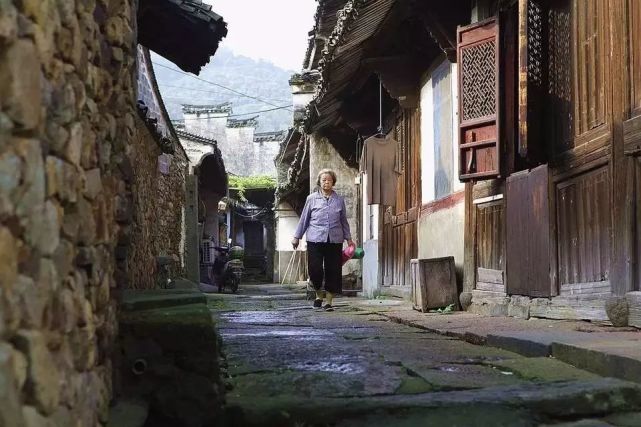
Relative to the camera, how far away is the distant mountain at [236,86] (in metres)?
91.7

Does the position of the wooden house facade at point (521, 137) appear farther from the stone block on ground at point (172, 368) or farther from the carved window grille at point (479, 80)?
the stone block on ground at point (172, 368)

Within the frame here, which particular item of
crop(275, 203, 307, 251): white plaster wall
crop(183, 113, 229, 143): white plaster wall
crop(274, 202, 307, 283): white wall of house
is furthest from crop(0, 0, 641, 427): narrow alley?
crop(183, 113, 229, 143): white plaster wall

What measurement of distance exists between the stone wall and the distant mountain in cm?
7895

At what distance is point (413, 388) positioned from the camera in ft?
9.04

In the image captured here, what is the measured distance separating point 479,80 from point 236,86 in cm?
10888

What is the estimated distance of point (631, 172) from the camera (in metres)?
4.25

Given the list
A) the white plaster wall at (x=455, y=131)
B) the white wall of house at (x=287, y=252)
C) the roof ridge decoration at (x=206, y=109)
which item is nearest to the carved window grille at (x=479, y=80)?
the white plaster wall at (x=455, y=131)

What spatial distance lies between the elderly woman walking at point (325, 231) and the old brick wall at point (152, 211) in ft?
5.93

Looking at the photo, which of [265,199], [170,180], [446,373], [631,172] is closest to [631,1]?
[631,172]

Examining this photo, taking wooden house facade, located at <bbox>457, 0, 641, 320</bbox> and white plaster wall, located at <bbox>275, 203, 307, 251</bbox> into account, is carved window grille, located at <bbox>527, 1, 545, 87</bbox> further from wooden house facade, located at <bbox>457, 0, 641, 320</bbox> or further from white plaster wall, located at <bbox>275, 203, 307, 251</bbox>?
white plaster wall, located at <bbox>275, 203, 307, 251</bbox>

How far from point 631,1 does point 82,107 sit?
3850 mm

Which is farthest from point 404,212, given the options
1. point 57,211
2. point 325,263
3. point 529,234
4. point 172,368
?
point 57,211

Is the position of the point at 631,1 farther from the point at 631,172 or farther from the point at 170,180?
the point at 170,180

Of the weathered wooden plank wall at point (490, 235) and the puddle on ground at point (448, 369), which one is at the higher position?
the weathered wooden plank wall at point (490, 235)
